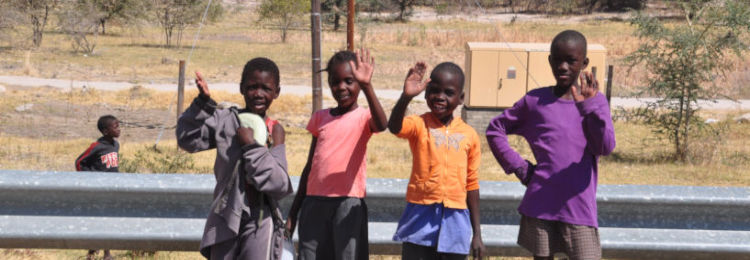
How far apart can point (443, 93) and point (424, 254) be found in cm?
67

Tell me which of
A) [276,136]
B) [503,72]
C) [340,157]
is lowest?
[503,72]

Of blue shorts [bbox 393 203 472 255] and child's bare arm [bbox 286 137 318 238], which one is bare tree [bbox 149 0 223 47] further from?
blue shorts [bbox 393 203 472 255]

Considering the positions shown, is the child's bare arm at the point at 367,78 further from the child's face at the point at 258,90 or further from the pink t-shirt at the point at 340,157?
the child's face at the point at 258,90

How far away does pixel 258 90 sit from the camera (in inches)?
122

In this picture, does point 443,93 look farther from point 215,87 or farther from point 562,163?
point 215,87

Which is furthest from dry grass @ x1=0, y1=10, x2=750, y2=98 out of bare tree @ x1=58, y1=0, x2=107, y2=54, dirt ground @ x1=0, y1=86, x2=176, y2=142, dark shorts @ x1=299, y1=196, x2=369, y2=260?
dark shorts @ x1=299, y1=196, x2=369, y2=260

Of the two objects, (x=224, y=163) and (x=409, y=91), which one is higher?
(x=409, y=91)

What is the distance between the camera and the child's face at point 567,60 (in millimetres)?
3082

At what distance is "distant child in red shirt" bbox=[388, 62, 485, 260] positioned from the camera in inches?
125

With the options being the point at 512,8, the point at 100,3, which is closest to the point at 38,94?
the point at 100,3

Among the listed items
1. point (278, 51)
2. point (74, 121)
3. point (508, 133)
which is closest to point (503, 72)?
point (74, 121)

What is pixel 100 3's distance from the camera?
34.2m

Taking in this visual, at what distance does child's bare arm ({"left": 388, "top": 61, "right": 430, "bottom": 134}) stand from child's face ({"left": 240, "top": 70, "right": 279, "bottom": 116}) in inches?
19.5

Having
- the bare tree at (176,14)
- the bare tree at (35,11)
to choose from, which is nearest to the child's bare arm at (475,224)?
the bare tree at (35,11)
